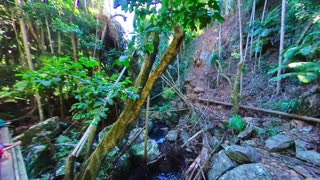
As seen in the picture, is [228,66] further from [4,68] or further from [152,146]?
[4,68]

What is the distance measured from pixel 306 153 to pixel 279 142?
21.5 inches

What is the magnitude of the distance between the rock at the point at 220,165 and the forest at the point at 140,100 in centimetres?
2

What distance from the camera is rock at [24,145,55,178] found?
371 centimetres

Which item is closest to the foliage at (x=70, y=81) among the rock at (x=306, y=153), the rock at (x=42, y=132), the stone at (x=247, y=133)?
the rock at (x=42, y=132)

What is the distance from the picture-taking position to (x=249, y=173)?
10.6 ft

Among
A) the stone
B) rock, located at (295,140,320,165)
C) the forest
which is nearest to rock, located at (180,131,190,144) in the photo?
the forest

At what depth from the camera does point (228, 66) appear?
31.9 ft

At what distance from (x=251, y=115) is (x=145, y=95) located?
4.59m

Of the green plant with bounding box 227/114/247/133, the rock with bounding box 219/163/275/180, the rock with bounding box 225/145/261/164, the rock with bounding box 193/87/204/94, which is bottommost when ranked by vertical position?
the rock with bounding box 219/163/275/180

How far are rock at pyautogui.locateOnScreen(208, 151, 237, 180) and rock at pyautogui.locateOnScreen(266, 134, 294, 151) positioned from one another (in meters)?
1.01

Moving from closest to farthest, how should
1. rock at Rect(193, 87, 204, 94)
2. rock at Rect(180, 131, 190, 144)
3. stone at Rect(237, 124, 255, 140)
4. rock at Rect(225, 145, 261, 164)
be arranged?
1. rock at Rect(225, 145, 261, 164)
2. stone at Rect(237, 124, 255, 140)
3. rock at Rect(180, 131, 190, 144)
4. rock at Rect(193, 87, 204, 94)

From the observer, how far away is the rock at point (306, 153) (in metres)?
3.30

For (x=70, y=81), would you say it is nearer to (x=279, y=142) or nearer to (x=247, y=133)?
(x=279, y=142)

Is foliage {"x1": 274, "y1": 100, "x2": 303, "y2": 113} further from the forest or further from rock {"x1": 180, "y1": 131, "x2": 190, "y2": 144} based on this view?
rock {"x1": 180, "y1": 131, "x2": 190, "y2": 144}
